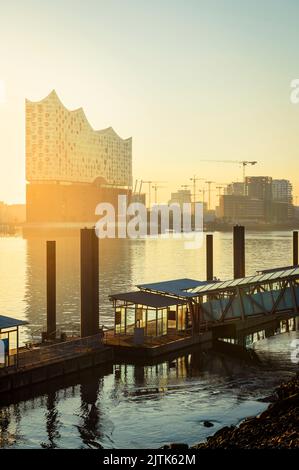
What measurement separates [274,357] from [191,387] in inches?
250

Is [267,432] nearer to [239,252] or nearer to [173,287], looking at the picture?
[173,287]

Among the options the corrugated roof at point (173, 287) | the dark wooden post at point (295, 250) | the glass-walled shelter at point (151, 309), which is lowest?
the glass-walled shelter at point (151, 309)

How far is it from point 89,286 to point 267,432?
13574mm

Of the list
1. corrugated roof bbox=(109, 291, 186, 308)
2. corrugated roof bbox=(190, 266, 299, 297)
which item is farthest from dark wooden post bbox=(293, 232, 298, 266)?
corrugated roof bbox=(109, 291, 186, 308)

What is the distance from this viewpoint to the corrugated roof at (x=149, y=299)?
31.0 meters

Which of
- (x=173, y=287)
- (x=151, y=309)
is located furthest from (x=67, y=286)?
(x=151, y=309)

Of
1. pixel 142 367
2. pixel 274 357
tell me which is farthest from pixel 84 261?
pixel 274 357

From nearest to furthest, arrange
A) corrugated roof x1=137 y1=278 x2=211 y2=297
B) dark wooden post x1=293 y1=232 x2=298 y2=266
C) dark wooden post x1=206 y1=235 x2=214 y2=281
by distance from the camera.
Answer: corrugated roof x1=137 y1=278 x2=211 y2=297
dark wooden post x1=206 y1=235 x2=214 y2=281
dark wooden post x1=293 y1=232 x2=298 y2=266

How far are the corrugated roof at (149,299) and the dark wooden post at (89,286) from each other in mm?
1579

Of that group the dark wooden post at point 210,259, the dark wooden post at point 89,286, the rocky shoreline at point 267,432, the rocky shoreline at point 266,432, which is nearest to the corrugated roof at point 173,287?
the dark wooden post at point 89,286

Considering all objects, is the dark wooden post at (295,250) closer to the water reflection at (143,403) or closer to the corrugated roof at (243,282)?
the corrugated roof at (243,282)

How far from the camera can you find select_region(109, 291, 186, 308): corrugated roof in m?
31.0

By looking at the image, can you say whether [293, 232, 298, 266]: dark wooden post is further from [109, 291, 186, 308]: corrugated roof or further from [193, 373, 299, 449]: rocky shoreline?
[193, 373, 299, 449]: rocky shoreline

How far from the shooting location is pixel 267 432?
18.2m
